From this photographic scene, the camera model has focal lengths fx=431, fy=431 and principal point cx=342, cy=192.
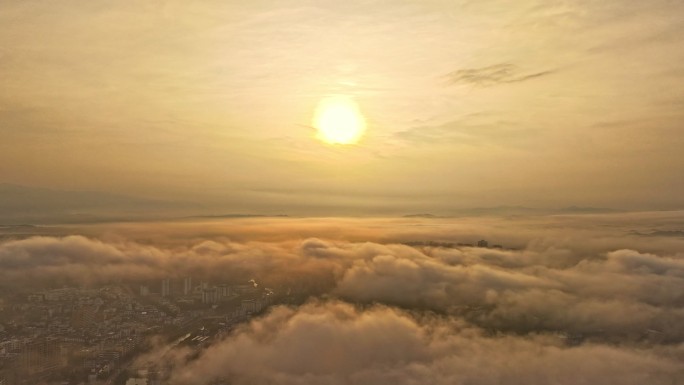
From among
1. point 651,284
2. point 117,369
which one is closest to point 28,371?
point 117,369

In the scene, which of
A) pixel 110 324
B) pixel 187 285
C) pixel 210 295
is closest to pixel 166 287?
pixel 187 285

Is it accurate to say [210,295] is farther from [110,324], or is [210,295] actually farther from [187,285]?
[110,324]

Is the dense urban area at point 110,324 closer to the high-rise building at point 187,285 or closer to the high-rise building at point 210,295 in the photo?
the high-rise building at point 210,295

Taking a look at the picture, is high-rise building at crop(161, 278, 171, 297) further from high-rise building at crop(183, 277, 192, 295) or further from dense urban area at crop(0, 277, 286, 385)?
high-rise building at crop(183, 277, 192, 295)

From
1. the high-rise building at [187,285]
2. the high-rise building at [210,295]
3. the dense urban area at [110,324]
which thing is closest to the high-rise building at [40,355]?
the dense urban area at [110,324]

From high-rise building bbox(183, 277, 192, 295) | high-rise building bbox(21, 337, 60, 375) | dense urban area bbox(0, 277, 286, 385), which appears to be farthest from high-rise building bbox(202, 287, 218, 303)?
high-rise building bbox(21, 337, 60, 375)

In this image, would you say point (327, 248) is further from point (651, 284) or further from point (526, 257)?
point (651, 284)

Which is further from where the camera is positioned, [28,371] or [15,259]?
[15,259]

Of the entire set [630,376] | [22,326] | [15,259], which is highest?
[15,259]
